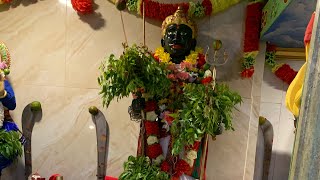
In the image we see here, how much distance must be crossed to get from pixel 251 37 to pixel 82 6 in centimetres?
120

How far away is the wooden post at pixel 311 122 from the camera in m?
0.50

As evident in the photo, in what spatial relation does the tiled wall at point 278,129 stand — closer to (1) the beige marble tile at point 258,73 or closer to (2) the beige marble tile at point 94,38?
(1) the beige marble tile at point 258,73

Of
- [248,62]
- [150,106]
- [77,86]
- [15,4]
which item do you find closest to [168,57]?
[150,106]

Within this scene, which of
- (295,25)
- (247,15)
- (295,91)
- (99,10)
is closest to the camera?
(295,91)

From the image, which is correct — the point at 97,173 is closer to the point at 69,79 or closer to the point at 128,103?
the point at 128,103

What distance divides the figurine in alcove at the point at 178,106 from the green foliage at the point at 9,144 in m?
0.77

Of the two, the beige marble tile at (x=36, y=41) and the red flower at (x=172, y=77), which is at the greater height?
the beige marble tile at (x=36, y=41)

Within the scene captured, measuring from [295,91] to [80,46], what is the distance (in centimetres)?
171

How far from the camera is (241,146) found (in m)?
2.18

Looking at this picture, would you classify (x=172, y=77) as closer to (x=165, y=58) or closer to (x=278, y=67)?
(x=165, y=58)

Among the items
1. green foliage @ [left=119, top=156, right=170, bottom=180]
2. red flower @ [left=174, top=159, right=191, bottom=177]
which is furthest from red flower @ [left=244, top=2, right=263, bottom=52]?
green foliage @ [left=119, top=156, right=170, bottom=180]

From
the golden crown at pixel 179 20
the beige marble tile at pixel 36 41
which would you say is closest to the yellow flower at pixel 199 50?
the golden crown at pixel 179 20

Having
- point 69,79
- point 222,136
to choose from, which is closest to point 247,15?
point 222,136

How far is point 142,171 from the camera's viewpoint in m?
1.71
